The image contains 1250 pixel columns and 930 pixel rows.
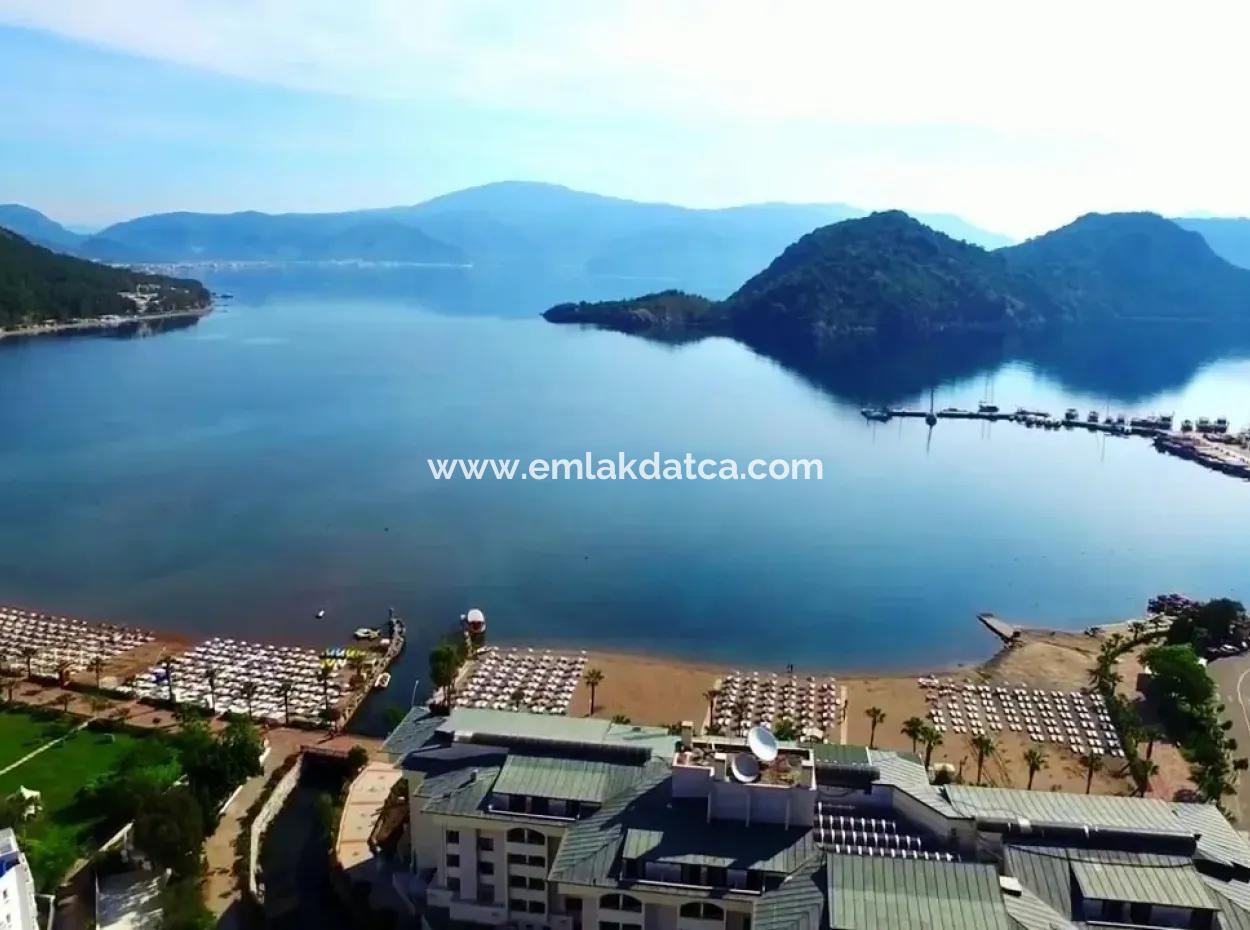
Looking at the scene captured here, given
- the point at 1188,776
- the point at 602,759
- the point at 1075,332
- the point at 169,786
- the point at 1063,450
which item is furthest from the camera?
the point at 1075,332

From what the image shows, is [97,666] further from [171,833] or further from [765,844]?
[765,844]

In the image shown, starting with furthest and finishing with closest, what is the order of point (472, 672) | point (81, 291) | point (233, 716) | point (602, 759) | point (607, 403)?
point (81, 291) → point (607, 403) → point (472, 672) → point (233, 716) → point (602, 759)

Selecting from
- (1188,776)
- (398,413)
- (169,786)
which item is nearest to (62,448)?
(398,413)

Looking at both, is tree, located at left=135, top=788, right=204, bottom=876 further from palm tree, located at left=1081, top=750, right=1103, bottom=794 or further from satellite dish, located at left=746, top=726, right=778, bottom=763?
palm tree, located at left=1081, top=750, right=1103, bottom=794

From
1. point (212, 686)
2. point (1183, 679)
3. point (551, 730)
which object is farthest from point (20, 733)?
point (1183, 679)

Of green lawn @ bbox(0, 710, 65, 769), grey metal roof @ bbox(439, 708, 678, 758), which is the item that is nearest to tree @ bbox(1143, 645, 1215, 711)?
grey metal roof @ bbox(439, 708, 678, 758)

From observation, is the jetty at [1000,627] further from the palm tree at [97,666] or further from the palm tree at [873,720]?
the palm tree at [97,666]

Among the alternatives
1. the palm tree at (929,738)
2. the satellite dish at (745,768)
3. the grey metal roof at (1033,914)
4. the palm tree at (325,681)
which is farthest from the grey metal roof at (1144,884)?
the palm tree at (325,681)

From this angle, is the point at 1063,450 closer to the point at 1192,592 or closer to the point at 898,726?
the point at 1192,592
